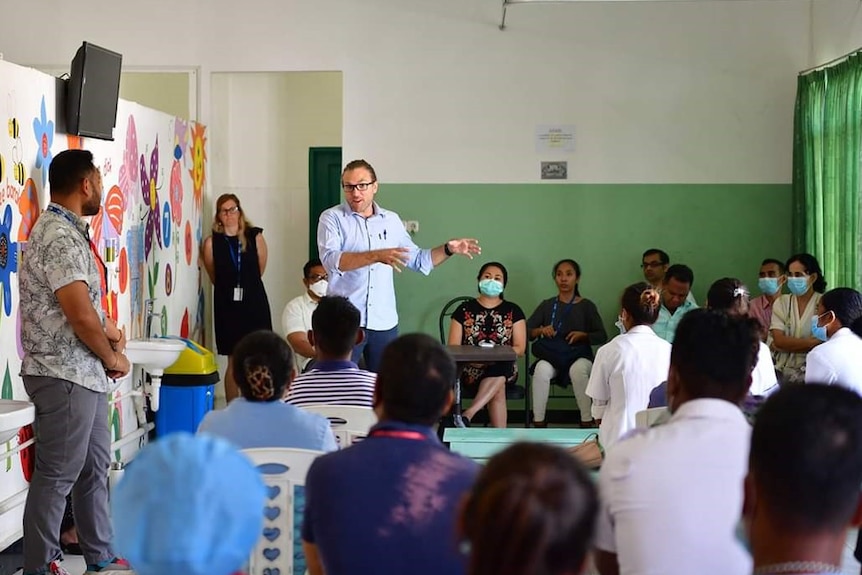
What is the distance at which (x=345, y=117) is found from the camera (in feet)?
24.2

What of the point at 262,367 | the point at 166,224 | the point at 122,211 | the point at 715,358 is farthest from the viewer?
the point at 166,224

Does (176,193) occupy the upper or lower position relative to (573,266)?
upper

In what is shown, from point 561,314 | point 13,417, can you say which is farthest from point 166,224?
point 13,417

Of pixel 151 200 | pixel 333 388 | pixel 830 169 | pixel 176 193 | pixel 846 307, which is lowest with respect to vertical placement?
pixel 333 388

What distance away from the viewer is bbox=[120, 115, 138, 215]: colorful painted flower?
5613 mm

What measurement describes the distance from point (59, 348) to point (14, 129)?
1083 mm

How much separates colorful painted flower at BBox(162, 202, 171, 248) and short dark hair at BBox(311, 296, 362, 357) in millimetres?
3284

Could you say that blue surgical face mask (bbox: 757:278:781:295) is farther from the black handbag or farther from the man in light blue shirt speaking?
the man in light blue shirt speaking

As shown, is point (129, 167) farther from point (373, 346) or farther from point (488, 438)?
point (488, 438)

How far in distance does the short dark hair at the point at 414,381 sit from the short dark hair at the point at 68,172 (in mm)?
2145

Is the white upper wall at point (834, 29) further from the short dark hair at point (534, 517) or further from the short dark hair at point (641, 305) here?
the short dark hair at point (534, 517)

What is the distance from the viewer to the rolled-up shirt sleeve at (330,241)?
198 inches

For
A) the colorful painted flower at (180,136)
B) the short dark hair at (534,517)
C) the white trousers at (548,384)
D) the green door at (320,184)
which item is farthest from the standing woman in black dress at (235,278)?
the short dark hair at (534,517)

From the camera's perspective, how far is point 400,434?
5.98 ft
